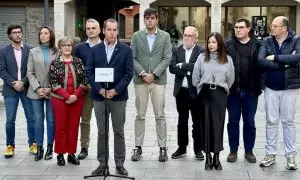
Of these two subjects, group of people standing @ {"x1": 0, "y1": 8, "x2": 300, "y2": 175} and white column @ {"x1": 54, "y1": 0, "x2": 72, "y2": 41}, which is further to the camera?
white column @ {"x1": 54, "y1": 0, "x2": 72, "y2": 41}

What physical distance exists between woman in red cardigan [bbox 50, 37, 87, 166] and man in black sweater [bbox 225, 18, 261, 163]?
2262mm

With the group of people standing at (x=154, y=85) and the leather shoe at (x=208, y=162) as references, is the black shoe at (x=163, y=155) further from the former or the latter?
the leather shoe at (x=208, y=162)

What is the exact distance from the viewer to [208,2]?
117ft

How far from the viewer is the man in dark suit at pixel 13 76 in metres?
8.41

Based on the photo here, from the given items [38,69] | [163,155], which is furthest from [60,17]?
[163,155]

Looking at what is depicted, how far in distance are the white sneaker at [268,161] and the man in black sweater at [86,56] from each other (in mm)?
2759

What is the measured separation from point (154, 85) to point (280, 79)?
192cm

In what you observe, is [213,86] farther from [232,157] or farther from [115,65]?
[115,65]

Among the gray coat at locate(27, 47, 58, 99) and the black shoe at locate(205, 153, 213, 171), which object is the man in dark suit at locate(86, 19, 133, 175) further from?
the black shoe at locate(205, 153, 213, 171)

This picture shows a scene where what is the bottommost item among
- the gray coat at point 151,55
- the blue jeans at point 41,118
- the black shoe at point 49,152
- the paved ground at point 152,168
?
the paved ground at point 152,168

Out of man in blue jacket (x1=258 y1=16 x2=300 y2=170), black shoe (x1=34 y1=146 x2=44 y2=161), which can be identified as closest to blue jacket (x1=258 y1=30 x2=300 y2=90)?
man in blue jacket (x1=258 y1=16 x2=300 y2=170)

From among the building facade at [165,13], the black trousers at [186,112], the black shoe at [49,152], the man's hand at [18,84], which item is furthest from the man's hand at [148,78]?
A: the building facade at [165,13]

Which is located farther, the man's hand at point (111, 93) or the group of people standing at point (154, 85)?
the group of people standing at point (154, 85)

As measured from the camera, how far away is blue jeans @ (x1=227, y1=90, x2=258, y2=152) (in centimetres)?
810
